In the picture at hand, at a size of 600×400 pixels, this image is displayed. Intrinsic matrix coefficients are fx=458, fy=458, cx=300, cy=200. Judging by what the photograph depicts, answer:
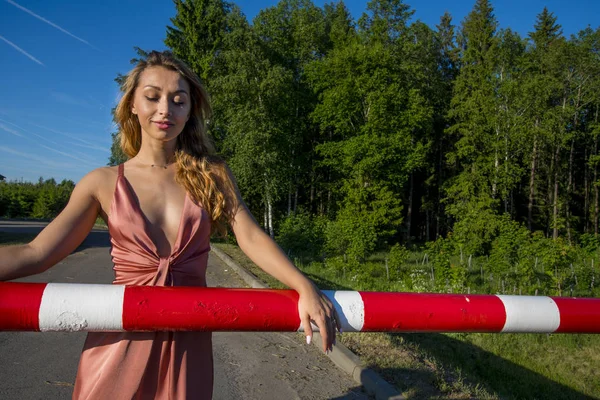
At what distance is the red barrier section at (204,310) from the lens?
120 cm

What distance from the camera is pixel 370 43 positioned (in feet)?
96.5

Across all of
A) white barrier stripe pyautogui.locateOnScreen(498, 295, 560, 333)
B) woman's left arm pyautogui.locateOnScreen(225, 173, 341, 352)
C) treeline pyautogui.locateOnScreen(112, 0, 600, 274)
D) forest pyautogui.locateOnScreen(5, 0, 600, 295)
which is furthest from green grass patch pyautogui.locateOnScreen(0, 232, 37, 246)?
white barrier stripe pyautogui.locateOnScreen(498, 295, 560, 333)

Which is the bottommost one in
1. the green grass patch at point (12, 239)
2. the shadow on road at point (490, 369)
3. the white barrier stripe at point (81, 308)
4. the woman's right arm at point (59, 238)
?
the shadow on road at point (490, 369)

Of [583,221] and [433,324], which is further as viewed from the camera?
[583,221]

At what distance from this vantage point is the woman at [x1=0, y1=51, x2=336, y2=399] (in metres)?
1.40

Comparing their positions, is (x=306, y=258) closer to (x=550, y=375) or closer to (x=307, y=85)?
(x=550, y=375)

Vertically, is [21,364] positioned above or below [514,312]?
below

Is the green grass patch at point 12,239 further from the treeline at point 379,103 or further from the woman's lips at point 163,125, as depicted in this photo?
the woman's lips at point 163,125

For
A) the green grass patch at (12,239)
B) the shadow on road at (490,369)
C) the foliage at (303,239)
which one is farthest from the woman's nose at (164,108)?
the foliage at (303,239)

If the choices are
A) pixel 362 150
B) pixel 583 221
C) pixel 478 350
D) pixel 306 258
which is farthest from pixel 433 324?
pixel 583 221

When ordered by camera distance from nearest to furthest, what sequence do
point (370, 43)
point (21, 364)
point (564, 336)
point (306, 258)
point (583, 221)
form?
point (21, 364)
point (564, 336)
point (306, 258)
point (370, 43)
point (583, 221)

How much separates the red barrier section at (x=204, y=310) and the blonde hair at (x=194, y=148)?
1.43 ft

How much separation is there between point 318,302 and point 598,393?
7.53m

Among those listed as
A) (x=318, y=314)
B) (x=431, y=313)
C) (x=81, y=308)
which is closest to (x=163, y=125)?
(x=81, y=308)
